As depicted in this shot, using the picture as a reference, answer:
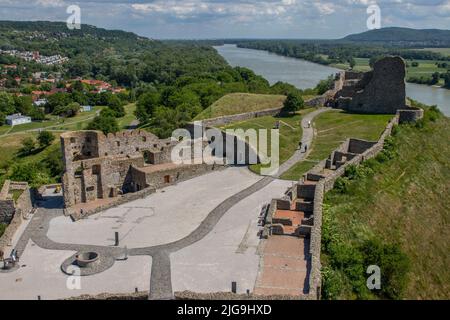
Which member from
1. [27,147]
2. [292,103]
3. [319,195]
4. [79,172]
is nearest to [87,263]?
[79,172]

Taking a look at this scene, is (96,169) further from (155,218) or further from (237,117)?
(237,117)

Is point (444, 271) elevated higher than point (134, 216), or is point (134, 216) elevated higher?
point (134, 216)

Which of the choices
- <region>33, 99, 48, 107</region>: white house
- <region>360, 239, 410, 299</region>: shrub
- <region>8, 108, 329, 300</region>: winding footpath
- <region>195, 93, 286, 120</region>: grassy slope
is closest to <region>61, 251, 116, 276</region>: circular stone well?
<region>8, 108, 329, 300</region>: winding footpath

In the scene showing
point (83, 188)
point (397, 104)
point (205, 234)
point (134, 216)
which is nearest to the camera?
point (205, 234)

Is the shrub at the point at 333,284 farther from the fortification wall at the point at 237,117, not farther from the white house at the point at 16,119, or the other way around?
the white house at the point at 16,119

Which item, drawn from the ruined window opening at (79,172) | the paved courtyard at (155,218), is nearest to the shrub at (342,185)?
the paved courtyard at (155,218)

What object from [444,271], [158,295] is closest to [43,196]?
[158,295]

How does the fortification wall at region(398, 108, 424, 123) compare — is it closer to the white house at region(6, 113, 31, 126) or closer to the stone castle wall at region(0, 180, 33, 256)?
the stone castle wall at region(0, 180, 33, 256)

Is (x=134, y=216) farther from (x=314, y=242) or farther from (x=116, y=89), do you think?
(x=116, y=89)

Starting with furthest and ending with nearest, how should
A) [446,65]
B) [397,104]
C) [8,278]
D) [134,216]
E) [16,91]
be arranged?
1. [446,65]
2. [16,91]
3. [397,104]
4. [134,216]
5. [8,278]
